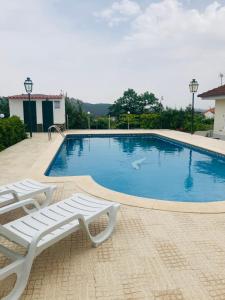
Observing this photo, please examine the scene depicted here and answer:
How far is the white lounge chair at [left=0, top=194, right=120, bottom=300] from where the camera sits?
8.34 ft

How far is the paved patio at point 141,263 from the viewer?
2.54m

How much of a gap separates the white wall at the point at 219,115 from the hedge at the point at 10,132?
40.7ft

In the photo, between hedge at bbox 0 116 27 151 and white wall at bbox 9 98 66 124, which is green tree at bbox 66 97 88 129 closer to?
white wall at bbox 9 98 66 124

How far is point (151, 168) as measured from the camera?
9336 mm

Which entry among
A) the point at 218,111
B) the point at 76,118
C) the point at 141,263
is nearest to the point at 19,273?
the point at 141,263

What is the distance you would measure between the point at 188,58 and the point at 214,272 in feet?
65.2

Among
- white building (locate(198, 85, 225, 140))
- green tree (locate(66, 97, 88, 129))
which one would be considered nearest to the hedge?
green tree (locate(66, 97, 88, 129))

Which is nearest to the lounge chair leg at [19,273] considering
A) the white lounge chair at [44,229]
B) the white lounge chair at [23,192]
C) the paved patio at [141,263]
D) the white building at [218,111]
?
the white lounge chair at [44,229]

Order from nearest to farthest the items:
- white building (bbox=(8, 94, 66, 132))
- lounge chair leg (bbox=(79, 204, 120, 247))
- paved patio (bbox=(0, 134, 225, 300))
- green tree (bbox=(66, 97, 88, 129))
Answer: paved patio (bbox=(0, 134, 225, 300)) < lounge chair leg (bbox=(79, 204, 120, 247)) < white building (bbox=(8, 94, 66, 132)) < green tree (bbox=(66, 97, 88, 129))

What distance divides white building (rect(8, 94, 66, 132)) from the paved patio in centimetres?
1521

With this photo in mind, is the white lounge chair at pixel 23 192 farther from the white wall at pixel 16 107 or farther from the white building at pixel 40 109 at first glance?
the white wall at pixel 16 107

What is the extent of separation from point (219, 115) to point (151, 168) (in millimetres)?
9539

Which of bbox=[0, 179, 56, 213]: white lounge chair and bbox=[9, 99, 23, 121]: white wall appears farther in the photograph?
bbox=[9, 99, 23, 121]: white wall

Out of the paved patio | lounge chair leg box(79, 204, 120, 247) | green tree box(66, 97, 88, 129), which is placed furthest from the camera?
green tree box(66, 97, 88, 129)
